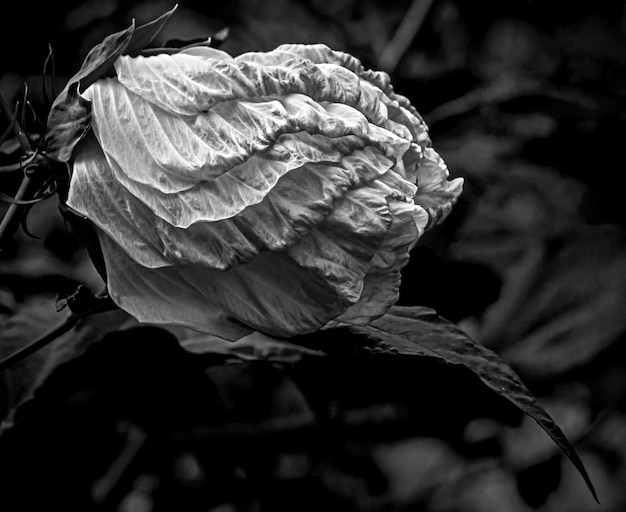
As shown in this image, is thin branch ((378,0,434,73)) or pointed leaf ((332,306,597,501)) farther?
thin branch ((378,0,434,73))

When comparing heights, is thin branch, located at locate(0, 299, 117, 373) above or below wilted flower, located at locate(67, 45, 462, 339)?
below

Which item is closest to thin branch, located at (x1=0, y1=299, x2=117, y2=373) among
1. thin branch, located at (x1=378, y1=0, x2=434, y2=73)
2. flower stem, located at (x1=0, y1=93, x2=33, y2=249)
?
flower stem, located at (x1=0, y1=93, x2=33, y2=249)

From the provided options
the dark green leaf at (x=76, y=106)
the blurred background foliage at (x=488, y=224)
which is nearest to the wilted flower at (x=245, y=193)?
the dark green leaf at (x=76, y=106)

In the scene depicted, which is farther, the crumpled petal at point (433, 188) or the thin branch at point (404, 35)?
the thin branch at point (404, 35)

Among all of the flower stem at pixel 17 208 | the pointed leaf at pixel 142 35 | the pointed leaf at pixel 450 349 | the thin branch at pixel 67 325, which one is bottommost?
the thin branch at pixel 67 325

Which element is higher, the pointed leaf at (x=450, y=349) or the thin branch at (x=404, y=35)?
the thin branch at (x=404, y=35)

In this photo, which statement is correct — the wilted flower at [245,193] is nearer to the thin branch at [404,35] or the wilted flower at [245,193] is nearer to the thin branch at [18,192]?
the thin branch at [18,192]

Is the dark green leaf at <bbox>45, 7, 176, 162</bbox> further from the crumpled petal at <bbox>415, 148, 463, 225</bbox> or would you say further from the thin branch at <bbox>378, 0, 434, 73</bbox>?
the thin branch at <bbox>378, 0, 434, 73</bbox>

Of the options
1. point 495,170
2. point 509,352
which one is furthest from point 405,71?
point 509,352
